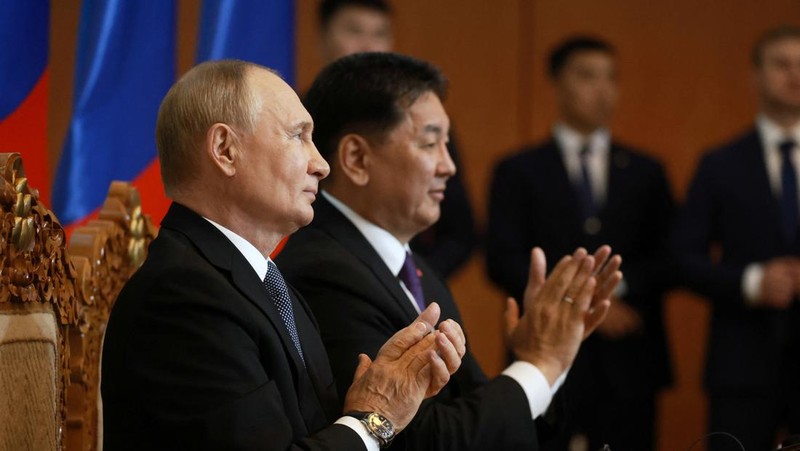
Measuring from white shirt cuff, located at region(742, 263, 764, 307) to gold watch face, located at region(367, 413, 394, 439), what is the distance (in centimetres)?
251

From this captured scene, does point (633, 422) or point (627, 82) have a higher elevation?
point (627, 82)

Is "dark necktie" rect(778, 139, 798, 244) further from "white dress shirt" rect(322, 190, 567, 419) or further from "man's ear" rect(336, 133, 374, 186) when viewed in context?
"man's ear" rect(336, 133, 374, 186)

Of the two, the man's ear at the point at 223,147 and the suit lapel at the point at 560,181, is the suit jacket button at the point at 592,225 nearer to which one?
the suit lapel at the point at 560,181

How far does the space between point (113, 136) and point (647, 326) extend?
81.8 inches

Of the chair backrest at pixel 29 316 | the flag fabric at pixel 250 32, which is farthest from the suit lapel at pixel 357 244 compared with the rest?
the flag fabric at pixel 250 32

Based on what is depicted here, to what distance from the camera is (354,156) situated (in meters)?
2.59

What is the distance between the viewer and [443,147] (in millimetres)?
2674

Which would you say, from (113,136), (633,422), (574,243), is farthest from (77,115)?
(633,422)

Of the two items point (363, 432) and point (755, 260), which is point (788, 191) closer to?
point (755, 260)

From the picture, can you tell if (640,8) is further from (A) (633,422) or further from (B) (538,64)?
(A) (633,422)

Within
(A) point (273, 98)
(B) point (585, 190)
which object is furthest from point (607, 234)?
(A) point (273, 98)

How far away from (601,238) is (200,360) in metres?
2.79

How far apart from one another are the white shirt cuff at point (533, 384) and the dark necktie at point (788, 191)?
2.04 meters

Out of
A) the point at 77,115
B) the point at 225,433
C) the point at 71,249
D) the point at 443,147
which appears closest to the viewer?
the point at 225,433
